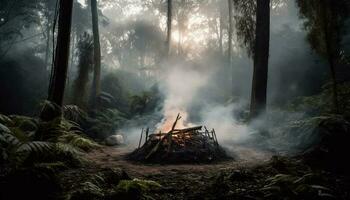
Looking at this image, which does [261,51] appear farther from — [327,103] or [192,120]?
[192,120]

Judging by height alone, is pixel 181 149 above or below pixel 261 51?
below

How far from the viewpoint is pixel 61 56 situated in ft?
23.8

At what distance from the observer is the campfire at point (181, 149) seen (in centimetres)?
930

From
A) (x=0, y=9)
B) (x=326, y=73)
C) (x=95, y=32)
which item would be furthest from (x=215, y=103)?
(x=0, y=9)

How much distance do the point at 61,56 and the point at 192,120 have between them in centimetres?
1368

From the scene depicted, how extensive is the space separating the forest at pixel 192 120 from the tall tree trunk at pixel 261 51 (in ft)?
0.14

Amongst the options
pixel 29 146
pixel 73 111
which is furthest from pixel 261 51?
pixel 29 146

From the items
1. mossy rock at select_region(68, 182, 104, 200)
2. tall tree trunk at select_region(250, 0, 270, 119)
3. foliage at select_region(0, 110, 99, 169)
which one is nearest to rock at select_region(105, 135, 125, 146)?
tall tree trunk at select_region(250, 0, 270, 119)

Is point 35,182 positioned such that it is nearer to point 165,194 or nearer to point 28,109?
point 165,194

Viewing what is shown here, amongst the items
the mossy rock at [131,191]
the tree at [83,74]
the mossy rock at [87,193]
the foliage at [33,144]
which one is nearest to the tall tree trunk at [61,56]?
the foliage at [33,144]

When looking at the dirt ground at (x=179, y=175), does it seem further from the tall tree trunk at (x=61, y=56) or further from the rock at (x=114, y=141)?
the rock at (x=114, y=141)

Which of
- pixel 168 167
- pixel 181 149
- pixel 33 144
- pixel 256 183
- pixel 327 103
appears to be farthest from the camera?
pixel 327 103

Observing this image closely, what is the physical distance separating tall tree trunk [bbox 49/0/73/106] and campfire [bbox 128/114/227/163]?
3.46 m

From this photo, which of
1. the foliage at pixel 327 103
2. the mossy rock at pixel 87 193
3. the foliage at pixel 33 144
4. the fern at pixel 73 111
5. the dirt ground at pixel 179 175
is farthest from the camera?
the foliage at pixel 327 103
